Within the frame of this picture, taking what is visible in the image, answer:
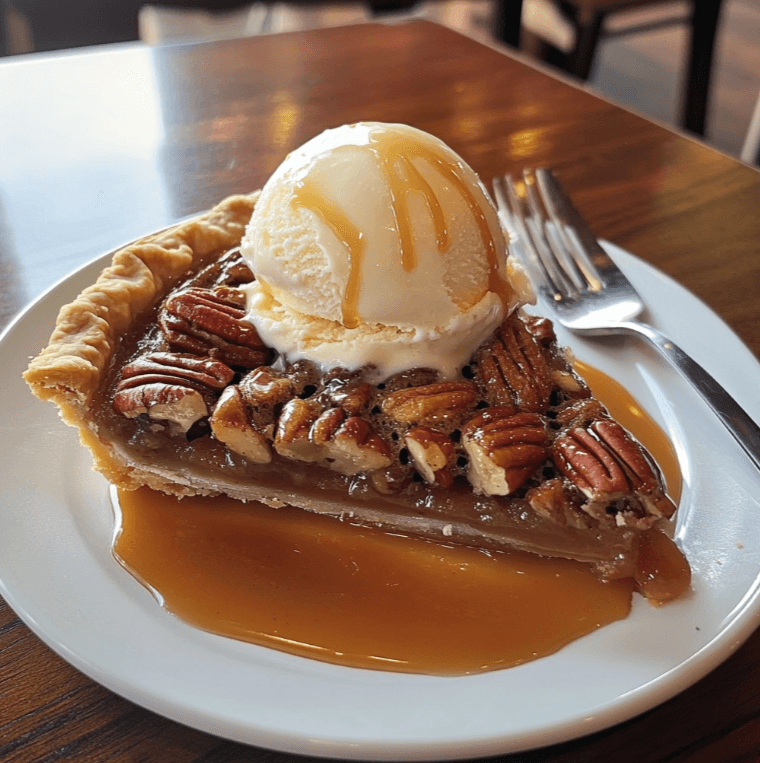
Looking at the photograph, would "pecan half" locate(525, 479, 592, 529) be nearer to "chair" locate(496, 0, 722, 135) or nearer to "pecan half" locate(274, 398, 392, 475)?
"pecan half" locate(274, 398, 392, 475)

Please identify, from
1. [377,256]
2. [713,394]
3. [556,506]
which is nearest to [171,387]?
[377,256]

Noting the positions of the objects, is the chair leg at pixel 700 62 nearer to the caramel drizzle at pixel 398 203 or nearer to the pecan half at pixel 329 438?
the caramel drizzle at pixel 398 203

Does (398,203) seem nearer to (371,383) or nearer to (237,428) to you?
(371,383)

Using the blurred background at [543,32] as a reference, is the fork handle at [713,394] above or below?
above

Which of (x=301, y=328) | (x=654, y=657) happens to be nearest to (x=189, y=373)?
(x=301, y=328)

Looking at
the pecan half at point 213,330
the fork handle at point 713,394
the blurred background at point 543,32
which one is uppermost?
the pecan half at point 213,330

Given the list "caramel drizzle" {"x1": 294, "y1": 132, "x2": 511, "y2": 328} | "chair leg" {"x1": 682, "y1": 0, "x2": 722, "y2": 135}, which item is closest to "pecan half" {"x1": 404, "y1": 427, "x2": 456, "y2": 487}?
"caramel drizzle" {"x1": 294, "y1": 132, "x2": 511, "y2": 328}

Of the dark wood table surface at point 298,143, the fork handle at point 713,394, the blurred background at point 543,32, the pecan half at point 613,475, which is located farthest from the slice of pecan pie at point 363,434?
the blurred background at point 543,32
